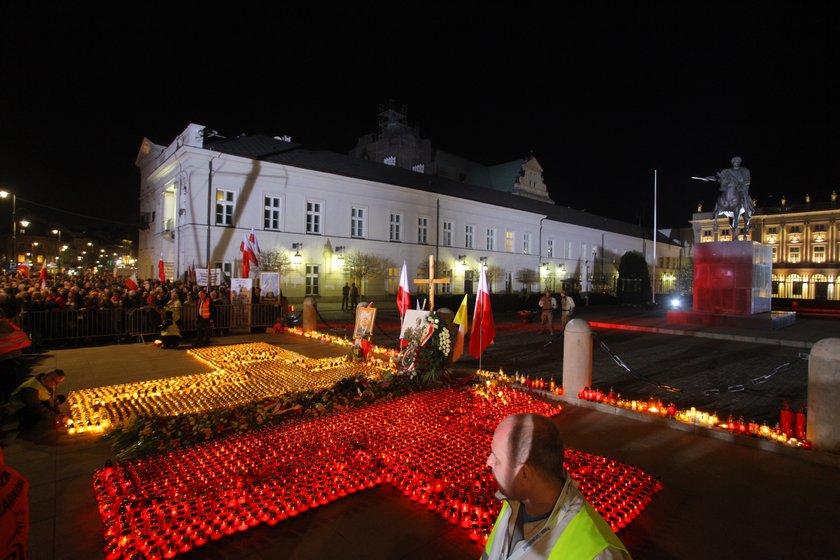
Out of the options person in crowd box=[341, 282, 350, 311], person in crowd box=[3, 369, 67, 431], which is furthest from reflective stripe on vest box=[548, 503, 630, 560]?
person in crowd box=[341, 282, 350, 311]

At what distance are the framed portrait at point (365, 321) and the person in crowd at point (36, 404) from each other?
614cm

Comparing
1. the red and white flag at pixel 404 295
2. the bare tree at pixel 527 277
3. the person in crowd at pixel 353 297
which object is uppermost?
the bare tree at pixel 527 277

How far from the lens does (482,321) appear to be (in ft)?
29.3

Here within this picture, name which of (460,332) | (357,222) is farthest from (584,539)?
(357,222)

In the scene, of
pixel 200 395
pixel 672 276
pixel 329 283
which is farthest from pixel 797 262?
pixel 200 395

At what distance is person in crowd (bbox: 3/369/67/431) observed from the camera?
593 centimetres

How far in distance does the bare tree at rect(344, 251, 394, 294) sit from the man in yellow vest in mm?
30410

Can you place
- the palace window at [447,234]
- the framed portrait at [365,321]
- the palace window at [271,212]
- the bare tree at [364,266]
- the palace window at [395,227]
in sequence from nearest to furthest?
the framed portrait at [365,321] → the palace window at [271,212] → the bare tree at [364,266] → the palace window at [395,227] → the palace window at [447,234]

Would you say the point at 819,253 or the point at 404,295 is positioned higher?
the point at 819,253

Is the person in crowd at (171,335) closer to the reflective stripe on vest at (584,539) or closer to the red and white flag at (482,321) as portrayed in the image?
the red and white flag at (482,321)

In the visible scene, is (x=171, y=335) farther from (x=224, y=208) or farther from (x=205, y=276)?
(x=224, y=208)

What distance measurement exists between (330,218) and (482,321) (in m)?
24.8

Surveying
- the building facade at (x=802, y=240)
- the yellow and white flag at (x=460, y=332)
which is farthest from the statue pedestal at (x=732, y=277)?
the building facade at (x=802, y=240)

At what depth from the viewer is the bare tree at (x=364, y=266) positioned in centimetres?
3181
